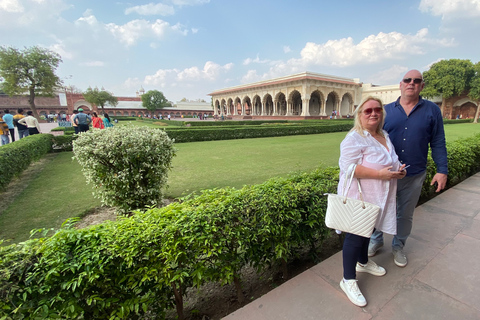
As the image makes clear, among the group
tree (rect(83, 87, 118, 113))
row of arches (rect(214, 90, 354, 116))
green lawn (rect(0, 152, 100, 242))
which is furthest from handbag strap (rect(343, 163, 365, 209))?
tree (rect(83, 87, 118, 113))

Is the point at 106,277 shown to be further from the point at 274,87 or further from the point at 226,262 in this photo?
the point at 274,87

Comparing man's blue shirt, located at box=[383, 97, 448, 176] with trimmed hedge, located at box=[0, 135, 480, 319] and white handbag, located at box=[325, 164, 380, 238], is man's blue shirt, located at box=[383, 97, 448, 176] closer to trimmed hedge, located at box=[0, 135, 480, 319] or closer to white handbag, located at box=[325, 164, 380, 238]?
white handbag, located at box=[325, 164, 380, 238]

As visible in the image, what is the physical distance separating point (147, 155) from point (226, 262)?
2075mm

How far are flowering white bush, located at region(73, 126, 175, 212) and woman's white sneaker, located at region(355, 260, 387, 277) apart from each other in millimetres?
2690

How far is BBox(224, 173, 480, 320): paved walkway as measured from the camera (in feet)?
4.87

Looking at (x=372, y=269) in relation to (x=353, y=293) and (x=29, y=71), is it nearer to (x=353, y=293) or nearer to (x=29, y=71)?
(x=353, y=293)


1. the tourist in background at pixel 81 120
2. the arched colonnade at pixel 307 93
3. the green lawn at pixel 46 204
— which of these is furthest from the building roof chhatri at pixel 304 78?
the green lawn at pixel 46 204

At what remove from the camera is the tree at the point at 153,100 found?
173 feet

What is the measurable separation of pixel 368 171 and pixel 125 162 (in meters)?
2.86

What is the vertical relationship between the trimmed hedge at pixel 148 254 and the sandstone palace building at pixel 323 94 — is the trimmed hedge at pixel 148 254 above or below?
below

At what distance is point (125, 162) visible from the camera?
2.98m

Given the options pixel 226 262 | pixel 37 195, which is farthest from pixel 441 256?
pixel 37 195

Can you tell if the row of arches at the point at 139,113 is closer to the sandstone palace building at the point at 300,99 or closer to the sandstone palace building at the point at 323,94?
the sandstone palace building at the point at 300,99

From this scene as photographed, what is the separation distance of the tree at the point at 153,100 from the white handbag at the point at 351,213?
57.1m
